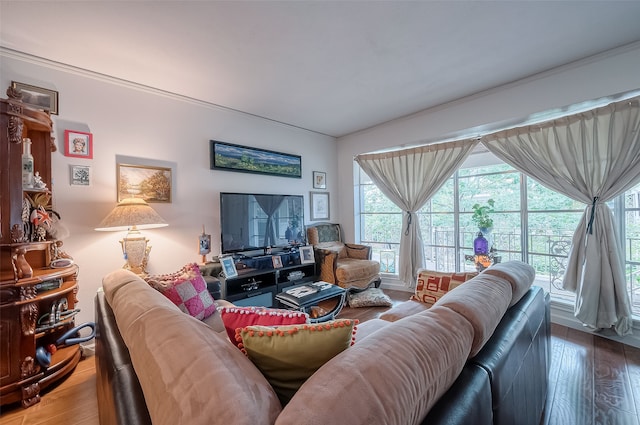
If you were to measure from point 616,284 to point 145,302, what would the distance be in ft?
11.8

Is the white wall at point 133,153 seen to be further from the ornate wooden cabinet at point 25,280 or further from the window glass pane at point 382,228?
the window glass pane at point 382,228

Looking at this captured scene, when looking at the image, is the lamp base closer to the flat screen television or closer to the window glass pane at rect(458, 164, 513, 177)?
the flat screen television

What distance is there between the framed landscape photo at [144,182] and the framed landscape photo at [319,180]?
83.9 inches

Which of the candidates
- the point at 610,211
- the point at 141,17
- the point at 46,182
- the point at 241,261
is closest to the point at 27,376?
the point at 46,182

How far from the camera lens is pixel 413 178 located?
12.2 feet

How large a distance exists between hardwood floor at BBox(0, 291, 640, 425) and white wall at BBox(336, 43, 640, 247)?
2.26 metres

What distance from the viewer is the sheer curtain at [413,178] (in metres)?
3.41

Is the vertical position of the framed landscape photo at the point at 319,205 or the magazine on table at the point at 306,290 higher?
the framed landscape photo at the point at 319,205

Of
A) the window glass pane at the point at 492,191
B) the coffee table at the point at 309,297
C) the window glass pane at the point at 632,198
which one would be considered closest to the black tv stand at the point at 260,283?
the coffee table at the point at 309,297

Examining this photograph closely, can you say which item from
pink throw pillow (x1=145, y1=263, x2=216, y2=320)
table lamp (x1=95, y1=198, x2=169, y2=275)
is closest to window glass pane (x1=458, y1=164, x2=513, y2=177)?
pink throw pillow (x1=145, y1=263, x2=216, y2=320)

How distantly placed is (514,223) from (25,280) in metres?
4.56

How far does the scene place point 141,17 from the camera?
5.51ft

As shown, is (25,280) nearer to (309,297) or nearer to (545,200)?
(309,297)

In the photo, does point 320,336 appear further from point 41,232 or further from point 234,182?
point 234,182
